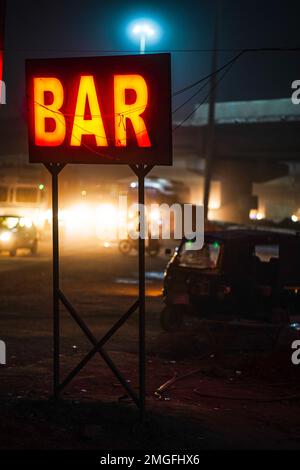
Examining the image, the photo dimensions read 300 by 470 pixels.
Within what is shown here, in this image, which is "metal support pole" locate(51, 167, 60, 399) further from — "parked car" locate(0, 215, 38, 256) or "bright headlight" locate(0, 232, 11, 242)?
"bright headlight" locate(0, 232, 11, 242)

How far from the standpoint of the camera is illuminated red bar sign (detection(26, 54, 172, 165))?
7863 millimetres

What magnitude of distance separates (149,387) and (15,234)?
21819 mm

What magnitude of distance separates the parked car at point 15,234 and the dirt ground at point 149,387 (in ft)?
40.1

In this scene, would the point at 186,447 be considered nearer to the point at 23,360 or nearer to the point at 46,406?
the point at 46,406

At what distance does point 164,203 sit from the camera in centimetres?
5025

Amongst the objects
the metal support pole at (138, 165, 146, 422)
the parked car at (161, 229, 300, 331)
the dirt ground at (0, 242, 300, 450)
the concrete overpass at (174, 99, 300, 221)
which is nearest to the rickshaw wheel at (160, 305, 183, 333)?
the parked car at (161, 229, 300, 331)

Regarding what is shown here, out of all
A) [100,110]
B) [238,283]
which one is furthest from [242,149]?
[100,110]

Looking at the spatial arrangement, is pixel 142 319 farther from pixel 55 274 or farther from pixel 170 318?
pixel 170 318

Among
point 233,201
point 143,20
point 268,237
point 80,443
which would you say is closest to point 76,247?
point 143,20

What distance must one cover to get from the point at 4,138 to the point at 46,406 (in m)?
56.5

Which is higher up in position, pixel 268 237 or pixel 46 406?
pixel 268 237

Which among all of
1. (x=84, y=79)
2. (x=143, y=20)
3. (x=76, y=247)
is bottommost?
(x=76, y=247)

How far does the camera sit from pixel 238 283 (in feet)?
45.5

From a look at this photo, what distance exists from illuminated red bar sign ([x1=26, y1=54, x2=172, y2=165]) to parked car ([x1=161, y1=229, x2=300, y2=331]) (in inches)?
249
